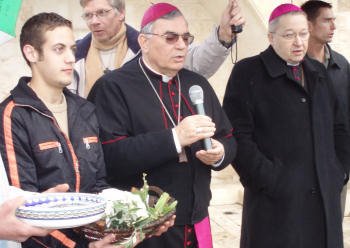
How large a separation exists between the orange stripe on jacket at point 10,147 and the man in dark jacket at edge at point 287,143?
164 cm

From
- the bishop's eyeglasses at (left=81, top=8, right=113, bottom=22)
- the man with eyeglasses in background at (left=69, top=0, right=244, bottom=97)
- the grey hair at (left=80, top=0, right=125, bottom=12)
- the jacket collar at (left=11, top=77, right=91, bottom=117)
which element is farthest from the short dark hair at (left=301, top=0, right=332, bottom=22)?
the jacket collar at (left=11, top=77, right=91, bottom=117)

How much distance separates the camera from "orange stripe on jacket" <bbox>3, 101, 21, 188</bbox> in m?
2.32

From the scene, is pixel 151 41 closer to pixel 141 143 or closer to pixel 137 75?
pixel 137 75

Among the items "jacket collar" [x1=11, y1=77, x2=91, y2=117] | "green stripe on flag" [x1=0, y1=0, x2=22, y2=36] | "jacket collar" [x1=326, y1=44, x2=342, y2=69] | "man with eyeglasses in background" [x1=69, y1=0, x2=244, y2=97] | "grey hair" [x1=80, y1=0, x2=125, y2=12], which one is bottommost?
"jacket collar" [x1=326, y1=44, x2=342, y2=69]

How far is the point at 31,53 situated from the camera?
8.73 feet

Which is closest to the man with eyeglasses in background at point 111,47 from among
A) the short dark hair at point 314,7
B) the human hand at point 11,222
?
the short dark hair at point 314,7

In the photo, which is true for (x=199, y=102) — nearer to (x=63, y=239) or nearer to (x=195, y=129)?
(x=195, y=129)

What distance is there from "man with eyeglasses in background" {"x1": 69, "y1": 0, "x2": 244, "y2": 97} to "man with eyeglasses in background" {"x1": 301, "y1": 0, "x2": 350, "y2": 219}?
1.32 metres

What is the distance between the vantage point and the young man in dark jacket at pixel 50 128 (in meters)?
2.38

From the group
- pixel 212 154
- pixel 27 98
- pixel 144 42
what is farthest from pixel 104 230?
pixel 144 42

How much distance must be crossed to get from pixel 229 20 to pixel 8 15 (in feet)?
4.52

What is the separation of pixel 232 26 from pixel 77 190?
1.42 meters

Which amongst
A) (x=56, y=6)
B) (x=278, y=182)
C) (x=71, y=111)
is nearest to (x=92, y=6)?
(x=71, y=111)

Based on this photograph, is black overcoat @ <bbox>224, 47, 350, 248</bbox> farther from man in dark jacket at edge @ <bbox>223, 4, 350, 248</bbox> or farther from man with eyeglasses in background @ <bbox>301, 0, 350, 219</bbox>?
man with eyeglasses in background @ <bbox>301, 0, 350, 219</bbox>
